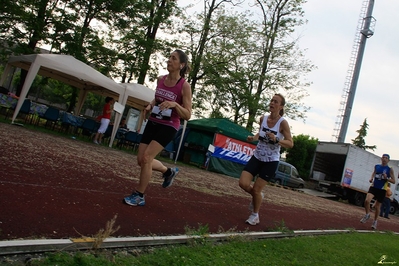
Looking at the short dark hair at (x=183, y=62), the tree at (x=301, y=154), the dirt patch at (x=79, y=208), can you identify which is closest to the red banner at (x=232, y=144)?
the dirt patch at (x=79, y=208)

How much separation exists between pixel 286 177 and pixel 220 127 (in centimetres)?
848

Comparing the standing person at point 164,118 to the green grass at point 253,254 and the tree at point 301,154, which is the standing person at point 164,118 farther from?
the tree at point 301,154

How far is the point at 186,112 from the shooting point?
12.8ft

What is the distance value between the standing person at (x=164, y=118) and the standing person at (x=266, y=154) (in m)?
1.45

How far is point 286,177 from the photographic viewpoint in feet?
76.5

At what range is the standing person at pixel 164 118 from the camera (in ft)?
13.0

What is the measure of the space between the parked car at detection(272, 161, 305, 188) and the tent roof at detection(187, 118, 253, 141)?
19.3 feet

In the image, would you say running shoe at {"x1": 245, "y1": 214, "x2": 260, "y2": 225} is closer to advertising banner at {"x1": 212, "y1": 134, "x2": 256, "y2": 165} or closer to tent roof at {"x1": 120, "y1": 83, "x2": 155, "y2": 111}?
tent roof at {"x1": 120, "y1": 83, "x2": 155, "y2": 111}

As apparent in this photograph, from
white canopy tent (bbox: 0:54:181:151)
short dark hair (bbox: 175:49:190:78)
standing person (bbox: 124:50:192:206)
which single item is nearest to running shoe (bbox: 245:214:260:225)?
standing person (bbox: 124:50:192:206)

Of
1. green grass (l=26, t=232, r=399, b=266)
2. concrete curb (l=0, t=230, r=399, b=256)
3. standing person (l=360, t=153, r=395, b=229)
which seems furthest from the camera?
standing person (l=360, t=153, r=395, b=229)

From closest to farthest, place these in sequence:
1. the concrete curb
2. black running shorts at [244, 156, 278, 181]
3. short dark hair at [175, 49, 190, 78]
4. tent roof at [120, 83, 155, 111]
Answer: the concrete curb < short dark hair at [175, 49, 190, 78] < black running shorts at [244, 156, 278, 181] < tent roof at [120, 83, 155, 111]

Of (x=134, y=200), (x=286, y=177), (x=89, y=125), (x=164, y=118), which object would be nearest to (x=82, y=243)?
(x=134, y=200)

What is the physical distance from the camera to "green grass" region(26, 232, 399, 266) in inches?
90.4

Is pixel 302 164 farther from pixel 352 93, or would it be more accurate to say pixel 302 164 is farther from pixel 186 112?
pixel 186 112
